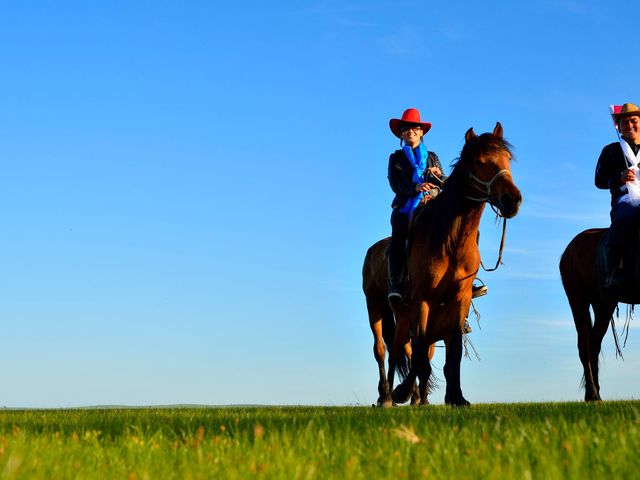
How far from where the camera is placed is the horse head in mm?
10289

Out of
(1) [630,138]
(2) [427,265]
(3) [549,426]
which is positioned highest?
(1) [630,138]

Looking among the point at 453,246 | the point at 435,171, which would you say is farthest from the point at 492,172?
the point at 435,171

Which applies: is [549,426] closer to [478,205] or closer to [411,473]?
[411,473]

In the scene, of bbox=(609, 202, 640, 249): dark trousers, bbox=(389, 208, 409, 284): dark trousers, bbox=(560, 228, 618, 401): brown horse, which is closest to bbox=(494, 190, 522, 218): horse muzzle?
bbox=(389, 208, 409, 284): dark trousers

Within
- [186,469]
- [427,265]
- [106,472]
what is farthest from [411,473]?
[427,265]

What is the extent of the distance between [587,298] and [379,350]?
134 inches

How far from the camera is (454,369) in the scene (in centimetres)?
1080

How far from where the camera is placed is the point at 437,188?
12.2 m

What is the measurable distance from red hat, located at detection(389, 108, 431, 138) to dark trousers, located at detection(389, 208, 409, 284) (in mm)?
1377

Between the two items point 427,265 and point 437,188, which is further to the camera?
point 437,188

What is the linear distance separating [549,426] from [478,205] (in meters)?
5.59

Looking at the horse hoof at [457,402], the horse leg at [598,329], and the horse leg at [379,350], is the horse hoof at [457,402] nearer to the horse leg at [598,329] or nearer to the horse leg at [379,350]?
the horse leg at [379,350]

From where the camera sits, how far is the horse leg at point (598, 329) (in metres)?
13.2

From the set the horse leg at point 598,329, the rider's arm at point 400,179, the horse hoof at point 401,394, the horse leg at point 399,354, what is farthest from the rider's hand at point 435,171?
the horse leg at point 598,329
